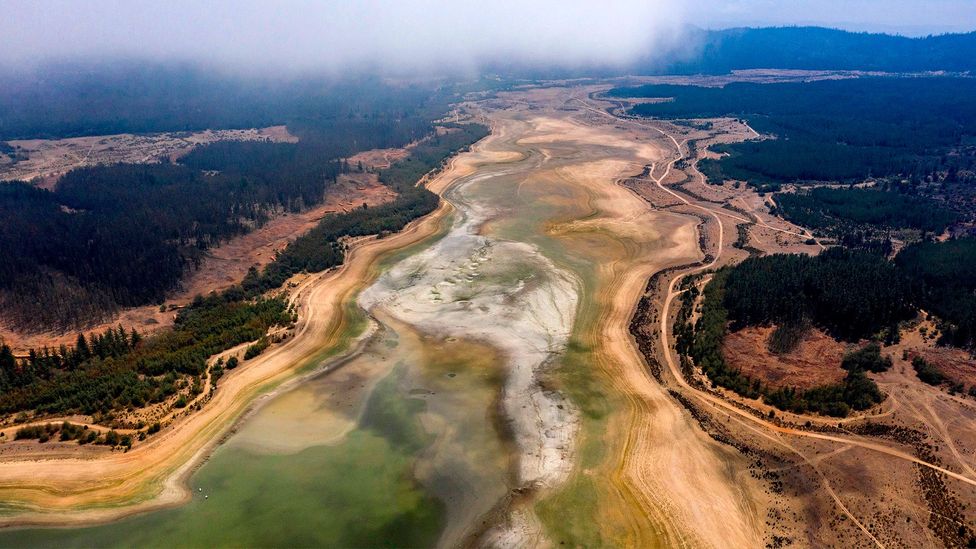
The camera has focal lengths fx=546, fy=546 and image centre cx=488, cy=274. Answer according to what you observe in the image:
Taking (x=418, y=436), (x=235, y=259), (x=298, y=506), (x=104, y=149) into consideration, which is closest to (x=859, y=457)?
(x=418, y=436)

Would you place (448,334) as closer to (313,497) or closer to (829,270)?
(313,497)

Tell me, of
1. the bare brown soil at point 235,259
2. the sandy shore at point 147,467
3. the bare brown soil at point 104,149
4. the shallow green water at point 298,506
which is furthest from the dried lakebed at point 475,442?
the bare brown soil at point 104,149

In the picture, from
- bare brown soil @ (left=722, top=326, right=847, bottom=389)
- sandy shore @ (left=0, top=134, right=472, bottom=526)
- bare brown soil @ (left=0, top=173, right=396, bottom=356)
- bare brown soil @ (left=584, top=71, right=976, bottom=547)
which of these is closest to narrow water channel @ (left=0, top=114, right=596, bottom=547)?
sandy shore @ (left=0, top=134, right=472, bottom=526)

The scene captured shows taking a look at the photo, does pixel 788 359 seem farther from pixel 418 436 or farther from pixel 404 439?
pixel 404 439

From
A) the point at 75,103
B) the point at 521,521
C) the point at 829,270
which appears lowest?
the point at 521,521

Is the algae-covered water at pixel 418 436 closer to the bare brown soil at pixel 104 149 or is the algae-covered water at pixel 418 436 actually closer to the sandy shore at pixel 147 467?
the sandy shore at pixel 147 467

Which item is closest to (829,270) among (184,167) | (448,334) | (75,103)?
(448,334)

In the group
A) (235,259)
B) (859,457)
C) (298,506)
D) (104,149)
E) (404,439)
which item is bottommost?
(298,506)
